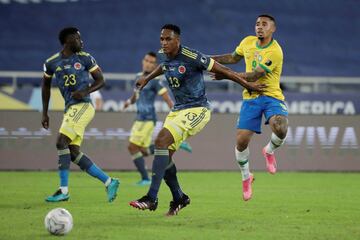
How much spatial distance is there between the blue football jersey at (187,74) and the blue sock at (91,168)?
2.01 meters

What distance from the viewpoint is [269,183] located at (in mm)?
15812

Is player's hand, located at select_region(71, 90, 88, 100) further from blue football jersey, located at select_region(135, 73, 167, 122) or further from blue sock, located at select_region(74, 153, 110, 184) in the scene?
blue football jersey, located at select_region(135, 73, 167, 122)

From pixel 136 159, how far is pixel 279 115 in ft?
17.6

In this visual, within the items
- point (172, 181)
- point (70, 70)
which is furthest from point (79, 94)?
point (172, 181)

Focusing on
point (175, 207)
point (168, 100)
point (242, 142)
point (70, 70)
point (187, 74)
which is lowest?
point (175, 207)

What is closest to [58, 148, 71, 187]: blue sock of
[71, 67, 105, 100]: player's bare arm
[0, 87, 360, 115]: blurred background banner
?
[71, 67, 105, 100]: player's bare arm

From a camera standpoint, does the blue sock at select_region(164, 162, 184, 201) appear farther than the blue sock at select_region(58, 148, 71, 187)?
No

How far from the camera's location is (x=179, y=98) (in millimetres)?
9906

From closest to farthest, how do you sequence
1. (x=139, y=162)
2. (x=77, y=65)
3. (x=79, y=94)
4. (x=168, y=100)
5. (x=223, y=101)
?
(x=79, y=94)
(x=77, y=65)
(x=168, y=100)
(x=139, y=162)
(x=223, y=101)

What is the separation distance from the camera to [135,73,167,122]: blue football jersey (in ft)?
53.6

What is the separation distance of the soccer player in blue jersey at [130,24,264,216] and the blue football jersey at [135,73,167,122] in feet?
20.7

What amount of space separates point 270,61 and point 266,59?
0.07 meters

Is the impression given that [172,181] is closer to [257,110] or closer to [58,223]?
[257,110]

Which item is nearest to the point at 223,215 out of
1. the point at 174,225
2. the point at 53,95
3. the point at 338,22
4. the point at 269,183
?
the point at 174,225
